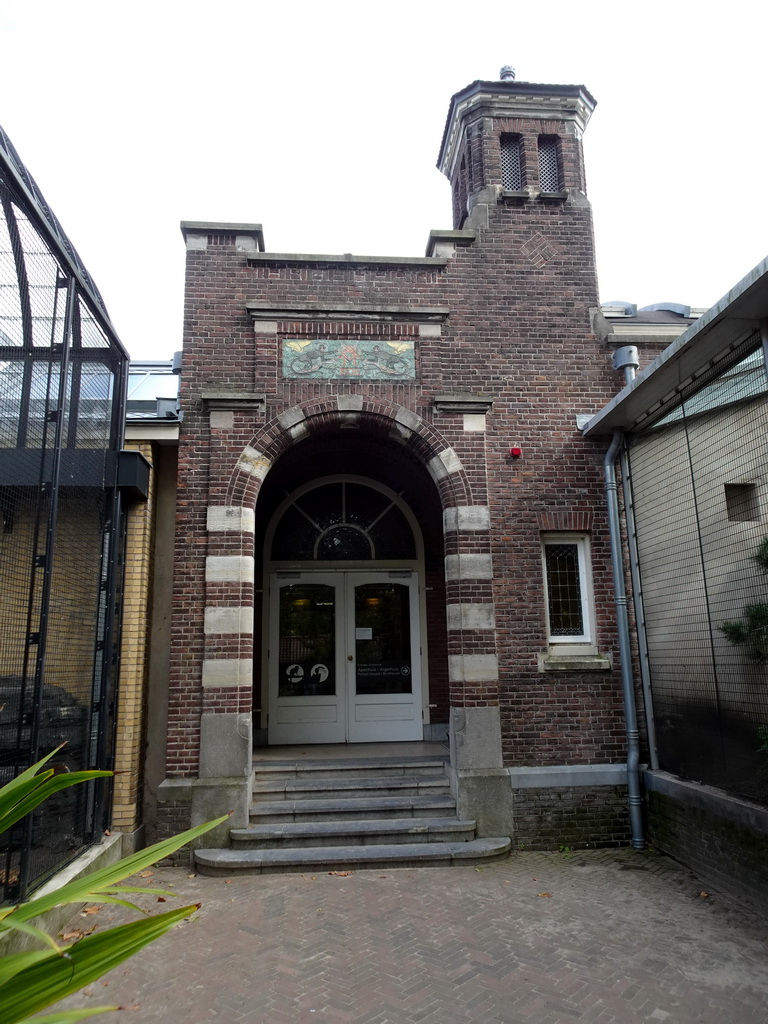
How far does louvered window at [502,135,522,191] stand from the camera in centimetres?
916

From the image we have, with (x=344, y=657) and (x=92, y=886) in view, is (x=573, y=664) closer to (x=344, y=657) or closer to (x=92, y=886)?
(x=344, y=657)

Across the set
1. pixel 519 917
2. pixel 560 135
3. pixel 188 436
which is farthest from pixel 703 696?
pixel 560 135

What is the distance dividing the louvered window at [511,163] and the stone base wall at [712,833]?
7.29 meters

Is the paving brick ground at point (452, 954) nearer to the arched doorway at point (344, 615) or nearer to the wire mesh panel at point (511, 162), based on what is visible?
the arched doorway at point (344, 615)

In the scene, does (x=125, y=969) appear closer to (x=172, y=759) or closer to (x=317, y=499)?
(x=172, y=759)

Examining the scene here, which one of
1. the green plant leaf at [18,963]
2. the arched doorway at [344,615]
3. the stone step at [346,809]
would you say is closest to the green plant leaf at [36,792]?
the green plant leaf at [18,963]

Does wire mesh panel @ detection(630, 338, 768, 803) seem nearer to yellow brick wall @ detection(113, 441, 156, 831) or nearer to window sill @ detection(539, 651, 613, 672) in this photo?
window sill @ detection(539, 651, 613, 672)

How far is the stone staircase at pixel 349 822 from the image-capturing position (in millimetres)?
6617

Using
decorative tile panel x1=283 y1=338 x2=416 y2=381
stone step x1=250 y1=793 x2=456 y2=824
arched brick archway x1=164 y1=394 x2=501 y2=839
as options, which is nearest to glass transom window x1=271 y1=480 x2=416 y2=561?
arched brick archway x1=164 y1=394 x2=501 y2=839

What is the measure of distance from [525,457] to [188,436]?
12.6ft

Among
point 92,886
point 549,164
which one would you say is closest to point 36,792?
point 92,886

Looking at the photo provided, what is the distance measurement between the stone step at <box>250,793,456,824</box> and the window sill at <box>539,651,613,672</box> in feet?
5.78

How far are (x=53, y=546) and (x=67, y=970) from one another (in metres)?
4.32

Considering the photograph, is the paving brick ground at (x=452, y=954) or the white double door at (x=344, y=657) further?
the white double door at (x=344, y=657)
